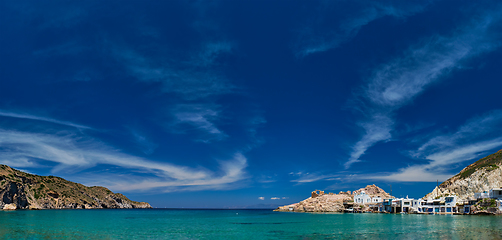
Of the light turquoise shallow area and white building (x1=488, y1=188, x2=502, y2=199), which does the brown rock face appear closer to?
white building (x1=488, y1=188, x2=502, y2=199)

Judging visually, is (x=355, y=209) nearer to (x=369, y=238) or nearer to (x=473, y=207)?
(x=473, y=207)

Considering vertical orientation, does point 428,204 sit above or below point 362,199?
above

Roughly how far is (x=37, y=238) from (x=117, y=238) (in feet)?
33.1

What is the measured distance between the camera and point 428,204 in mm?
133500

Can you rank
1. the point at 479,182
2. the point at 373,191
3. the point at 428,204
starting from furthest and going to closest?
the point at 373,191 → the point at 428,204 → the point at 479,182

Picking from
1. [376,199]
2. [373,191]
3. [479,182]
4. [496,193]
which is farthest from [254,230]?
[373,191]

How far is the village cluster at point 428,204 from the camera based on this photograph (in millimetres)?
107000

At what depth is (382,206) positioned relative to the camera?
15288cm

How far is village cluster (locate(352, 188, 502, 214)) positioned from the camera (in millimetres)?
107000

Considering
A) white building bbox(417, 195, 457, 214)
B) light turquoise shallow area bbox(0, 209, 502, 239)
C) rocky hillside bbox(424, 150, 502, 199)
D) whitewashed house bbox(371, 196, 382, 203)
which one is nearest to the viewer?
light turquoise shallow area bbox(0, 209, 502, 239)

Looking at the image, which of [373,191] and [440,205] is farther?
[373,191]

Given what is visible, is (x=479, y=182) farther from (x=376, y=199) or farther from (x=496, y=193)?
(x=376, y=199)

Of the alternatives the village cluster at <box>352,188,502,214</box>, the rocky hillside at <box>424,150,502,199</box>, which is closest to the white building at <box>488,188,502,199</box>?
the village cluster at <box>352,188,502,214</box>

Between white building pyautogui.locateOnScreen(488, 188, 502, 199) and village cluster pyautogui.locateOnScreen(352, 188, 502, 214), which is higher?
white building pyautogui.locateOnScreen(488, 188, 502, 199)
